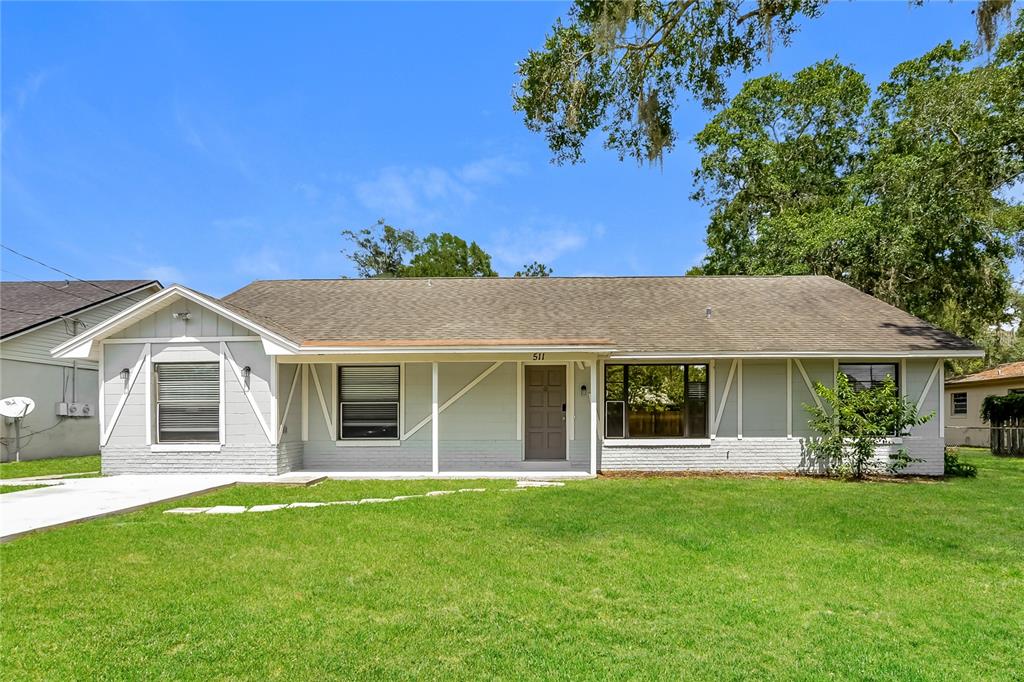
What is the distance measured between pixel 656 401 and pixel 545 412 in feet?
7.64

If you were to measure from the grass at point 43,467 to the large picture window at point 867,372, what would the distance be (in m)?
16.1

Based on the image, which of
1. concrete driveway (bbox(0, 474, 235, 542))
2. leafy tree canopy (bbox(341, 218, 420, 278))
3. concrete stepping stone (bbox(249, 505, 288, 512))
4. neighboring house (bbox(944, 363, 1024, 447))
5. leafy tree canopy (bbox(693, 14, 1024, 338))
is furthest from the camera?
leafy tree canopy (bbox(341, 218, 420, 278))

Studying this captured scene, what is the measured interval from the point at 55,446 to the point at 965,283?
1148 inches

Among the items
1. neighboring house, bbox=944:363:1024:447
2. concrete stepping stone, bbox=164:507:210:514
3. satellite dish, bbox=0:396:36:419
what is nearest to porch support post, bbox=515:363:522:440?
concrete stepping stone, bbox=164:507:210:514

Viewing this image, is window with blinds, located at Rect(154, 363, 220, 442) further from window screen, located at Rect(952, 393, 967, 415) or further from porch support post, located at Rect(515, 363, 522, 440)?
window screen, located at Rect(952, 393, 967, 415)

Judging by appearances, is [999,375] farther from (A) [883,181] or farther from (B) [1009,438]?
(A) [883,181]

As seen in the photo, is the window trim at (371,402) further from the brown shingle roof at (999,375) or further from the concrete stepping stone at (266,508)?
the brown shingle roof at (999,375)

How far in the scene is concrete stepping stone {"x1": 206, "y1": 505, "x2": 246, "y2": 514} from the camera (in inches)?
291

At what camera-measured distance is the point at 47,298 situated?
17469mm

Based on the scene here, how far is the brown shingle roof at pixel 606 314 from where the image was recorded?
11633 mm

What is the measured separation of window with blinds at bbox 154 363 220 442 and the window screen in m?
27.8

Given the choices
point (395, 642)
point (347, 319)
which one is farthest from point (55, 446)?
point (395, 642)

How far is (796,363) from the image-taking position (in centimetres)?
1176

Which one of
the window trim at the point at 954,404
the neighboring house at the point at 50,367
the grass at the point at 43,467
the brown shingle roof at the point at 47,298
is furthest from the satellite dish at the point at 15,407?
the window trim at the point at 954,404
